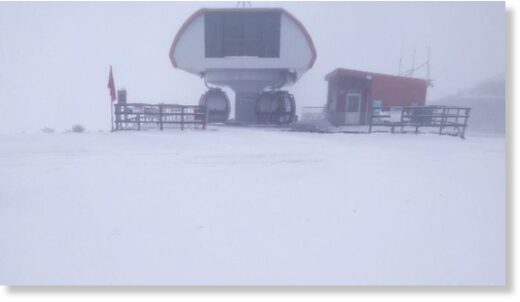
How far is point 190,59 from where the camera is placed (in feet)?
27.2

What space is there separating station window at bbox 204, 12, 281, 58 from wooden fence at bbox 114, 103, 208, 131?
177 centimetres

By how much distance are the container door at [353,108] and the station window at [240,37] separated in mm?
2164

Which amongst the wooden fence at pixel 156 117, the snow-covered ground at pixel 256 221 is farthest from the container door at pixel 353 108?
the snow-covered ground at pixel 256 221

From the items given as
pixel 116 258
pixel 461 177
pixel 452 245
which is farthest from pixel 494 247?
pixel 116 258

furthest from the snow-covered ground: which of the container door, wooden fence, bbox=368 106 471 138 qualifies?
the container door

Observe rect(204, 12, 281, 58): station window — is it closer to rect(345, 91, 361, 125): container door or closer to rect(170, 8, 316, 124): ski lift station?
rect(170, 8, 316, 124): ski lift station

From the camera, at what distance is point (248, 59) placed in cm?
853

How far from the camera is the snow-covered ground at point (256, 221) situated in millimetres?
2643

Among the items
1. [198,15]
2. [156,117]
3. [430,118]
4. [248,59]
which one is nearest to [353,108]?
[248,59]

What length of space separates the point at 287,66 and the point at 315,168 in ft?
16.0

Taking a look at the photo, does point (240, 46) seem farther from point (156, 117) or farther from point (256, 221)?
point (256, 221)

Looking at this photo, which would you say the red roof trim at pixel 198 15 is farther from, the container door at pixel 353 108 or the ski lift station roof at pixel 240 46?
the container door at pixel 353 108

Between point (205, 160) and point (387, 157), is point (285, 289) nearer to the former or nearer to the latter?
point (205, 160)

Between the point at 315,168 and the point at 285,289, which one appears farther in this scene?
the point at 315,168
